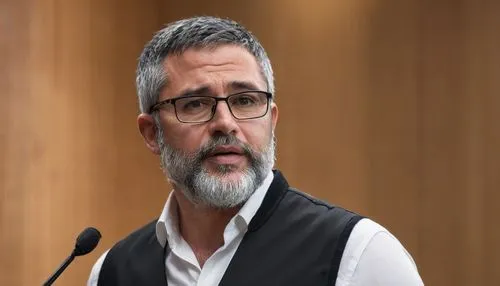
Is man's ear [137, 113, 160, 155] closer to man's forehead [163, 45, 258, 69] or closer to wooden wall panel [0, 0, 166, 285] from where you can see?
man's forehead [163, 45, 258, 69]

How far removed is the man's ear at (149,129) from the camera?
159 centimetres

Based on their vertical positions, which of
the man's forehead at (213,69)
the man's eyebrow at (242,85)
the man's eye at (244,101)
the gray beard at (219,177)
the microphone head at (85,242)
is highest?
the man's forehead at (213,69)

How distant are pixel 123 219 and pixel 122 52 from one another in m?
0.75

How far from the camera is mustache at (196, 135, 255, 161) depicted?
4.68 ft

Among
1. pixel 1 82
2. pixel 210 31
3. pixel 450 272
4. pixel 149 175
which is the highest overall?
pixel 210 31

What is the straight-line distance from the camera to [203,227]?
1.52 metres

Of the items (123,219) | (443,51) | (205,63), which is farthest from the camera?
(123,219)

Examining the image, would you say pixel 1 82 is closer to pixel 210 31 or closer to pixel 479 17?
pixel 210 31

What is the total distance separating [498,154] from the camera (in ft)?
8.58

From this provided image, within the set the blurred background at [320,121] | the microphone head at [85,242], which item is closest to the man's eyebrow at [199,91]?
the microphone head at [85,242]

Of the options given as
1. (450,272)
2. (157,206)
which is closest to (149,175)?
(157,206)

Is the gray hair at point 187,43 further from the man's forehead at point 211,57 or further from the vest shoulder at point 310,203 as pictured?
the vest shoulder at point 310,203

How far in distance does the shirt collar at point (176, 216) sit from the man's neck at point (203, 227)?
0.03 m

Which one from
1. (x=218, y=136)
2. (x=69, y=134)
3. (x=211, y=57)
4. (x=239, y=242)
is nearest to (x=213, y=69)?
(x=211, y=57)
